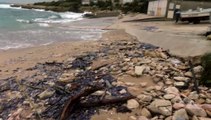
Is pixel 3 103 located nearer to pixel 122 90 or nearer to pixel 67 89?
pixel 67 89

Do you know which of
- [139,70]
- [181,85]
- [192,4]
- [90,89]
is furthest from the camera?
[192,4]

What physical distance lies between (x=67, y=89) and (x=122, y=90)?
1.50m

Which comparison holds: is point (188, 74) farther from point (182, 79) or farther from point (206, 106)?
point (206, 106)

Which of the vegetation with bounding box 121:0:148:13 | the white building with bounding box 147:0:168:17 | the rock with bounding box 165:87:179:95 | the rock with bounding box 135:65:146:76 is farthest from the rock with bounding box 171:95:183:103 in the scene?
the vegetation with bounding box 121:0:148:13

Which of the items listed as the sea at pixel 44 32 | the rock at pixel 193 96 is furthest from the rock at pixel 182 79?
the sea at pixel 44 32

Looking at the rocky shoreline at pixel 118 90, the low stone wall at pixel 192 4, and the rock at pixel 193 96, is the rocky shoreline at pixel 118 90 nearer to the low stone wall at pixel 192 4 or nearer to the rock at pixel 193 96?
the rock at pixel 193 96

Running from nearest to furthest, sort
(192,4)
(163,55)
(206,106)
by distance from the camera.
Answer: (206,106) < (163,55) < (192,4)

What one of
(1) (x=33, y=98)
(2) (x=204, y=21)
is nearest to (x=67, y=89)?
(1) (x=33, y=98)

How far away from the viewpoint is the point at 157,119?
5574 millimetres

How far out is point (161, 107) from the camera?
5.86m

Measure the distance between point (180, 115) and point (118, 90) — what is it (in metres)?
1.77

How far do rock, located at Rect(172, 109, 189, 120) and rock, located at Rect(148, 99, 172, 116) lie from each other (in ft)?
0.48

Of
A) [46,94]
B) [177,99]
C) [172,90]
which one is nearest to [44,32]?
[46,94]

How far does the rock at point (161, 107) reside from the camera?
5.73 meters
